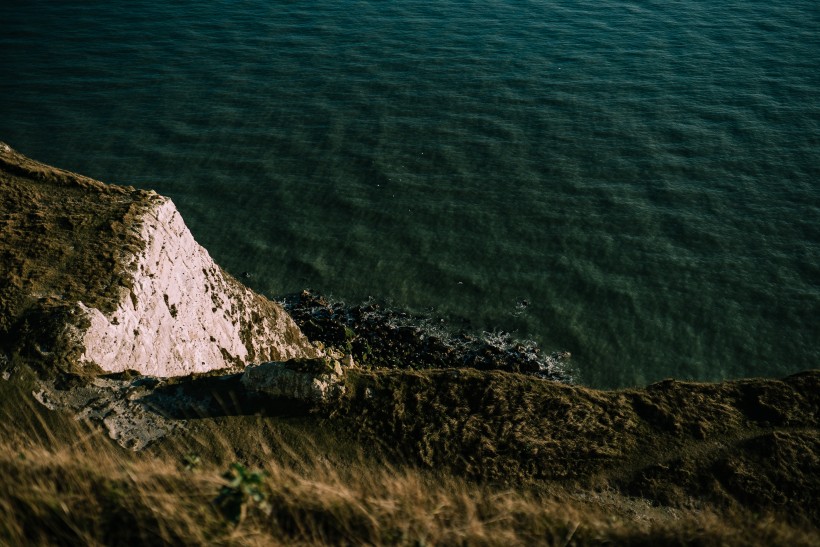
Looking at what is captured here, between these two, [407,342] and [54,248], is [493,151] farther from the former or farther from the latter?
[54,248]

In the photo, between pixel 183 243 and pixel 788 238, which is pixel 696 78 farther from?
pixel 183 243

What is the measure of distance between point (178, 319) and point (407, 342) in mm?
8729

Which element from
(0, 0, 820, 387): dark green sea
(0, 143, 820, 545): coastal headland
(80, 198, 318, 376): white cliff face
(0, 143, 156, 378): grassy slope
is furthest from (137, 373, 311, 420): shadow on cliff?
(0, 0, 820, 387): dark green sea

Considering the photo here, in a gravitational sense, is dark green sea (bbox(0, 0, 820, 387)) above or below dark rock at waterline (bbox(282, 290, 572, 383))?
above

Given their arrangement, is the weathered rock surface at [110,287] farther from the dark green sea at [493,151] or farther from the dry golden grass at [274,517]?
the dark green sea at [493,151]

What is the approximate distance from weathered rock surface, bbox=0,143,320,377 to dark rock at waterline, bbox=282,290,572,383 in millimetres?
3723

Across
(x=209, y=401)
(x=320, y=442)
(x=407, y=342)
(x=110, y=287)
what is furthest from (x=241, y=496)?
(x=407, y=342)

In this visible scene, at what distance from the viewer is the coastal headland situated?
20.8 feet

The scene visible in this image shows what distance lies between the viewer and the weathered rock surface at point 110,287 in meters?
11.3

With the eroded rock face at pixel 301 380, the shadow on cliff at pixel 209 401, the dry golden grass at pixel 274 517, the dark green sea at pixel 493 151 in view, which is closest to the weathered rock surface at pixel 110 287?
the shadow on cliff at pixel 209 401

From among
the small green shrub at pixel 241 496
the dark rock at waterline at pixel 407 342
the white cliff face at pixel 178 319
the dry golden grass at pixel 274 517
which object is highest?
the small green shrub at pixel 241 496

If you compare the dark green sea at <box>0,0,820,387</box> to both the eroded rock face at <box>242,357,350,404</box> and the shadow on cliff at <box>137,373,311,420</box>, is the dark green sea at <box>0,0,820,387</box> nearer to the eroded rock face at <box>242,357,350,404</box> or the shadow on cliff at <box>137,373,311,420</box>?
the eroded rock face at <box>242,357,350,404</box>

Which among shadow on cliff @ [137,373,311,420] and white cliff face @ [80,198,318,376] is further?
white cliff face @ [80,198,318,376]

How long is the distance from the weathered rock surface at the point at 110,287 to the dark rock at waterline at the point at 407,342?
3723 millimetres
